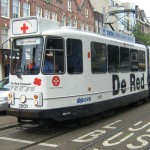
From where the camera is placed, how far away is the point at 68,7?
43.3 metres

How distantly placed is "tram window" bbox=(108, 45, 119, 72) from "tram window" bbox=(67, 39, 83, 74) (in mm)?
2074

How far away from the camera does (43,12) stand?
3688 centimetres

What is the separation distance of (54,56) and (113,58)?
11.5ft

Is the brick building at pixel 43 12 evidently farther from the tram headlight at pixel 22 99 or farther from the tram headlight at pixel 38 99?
the tram headlight at pixel 38 99

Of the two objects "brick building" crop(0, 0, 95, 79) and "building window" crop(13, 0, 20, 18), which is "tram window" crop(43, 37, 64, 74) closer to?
"brick building" crop(0, 0, 95, 79)

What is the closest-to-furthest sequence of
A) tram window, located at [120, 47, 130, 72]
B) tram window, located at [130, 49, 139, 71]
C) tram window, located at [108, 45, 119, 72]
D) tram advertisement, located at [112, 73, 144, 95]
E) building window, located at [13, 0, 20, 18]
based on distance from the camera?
tram window, located at [108, 45, 119, 72], tram advertisement, located at [112, 73, 144, 95], tram window, located at [120, 47, 130, 72], tram window, located at [130, 49, 139, 71], building window, located at [13, 0, 20, 18]

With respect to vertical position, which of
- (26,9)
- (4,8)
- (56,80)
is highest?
(26,9)

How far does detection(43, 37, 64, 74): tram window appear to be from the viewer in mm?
10339

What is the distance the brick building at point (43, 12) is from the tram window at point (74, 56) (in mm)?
18258

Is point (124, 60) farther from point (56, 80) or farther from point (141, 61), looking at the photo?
point (56, 80)

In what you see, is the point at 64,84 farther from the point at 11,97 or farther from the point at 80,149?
the point at 80,149

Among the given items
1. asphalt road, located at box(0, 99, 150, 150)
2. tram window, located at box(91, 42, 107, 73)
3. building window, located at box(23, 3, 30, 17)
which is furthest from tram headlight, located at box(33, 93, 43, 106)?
building window, located at box(23, 3, 30, 17)

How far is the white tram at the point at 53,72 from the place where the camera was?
1025 cm

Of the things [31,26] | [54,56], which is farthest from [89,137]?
[31,26]
